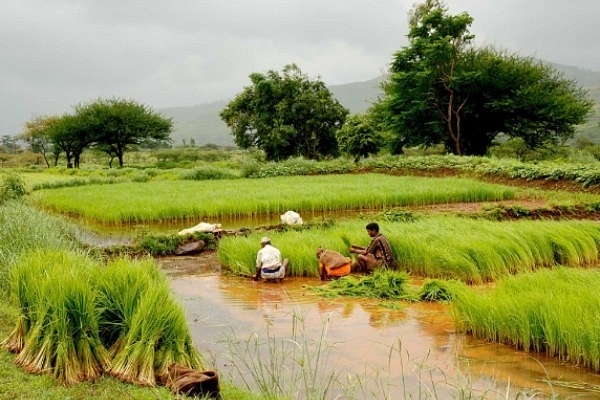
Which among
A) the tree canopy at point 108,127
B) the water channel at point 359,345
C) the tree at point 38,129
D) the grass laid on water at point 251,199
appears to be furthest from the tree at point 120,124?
the water channel at point 359,345

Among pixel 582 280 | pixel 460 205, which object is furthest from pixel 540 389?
pixel 460 205

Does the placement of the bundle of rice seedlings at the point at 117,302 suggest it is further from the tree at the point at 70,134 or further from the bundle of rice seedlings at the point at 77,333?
the tree at the point at 70,134

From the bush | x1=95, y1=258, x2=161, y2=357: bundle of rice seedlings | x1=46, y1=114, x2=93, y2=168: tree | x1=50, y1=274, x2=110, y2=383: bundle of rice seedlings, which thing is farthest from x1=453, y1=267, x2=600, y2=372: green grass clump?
x1=46, y1=114, x2=93, y2=168: tree

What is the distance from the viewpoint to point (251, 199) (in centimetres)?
1817

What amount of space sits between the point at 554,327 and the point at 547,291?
2.44ft

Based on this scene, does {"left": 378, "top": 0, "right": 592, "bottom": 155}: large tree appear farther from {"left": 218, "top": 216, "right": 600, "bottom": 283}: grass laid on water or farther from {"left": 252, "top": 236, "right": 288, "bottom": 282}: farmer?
{"left": 252, "top": 236, "right": 288, "bottom": 282}: farmer

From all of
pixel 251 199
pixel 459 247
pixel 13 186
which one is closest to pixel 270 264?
pixel 459 247

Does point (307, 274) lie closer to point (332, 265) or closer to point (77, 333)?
point (332, 265)

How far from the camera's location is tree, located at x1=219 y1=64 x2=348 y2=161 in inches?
1649

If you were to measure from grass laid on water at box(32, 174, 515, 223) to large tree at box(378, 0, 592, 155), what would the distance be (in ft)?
43.7

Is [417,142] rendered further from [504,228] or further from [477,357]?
[477,357]

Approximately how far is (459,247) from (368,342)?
3.81m

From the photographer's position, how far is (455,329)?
6.48 m

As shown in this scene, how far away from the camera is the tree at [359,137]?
34.4m
